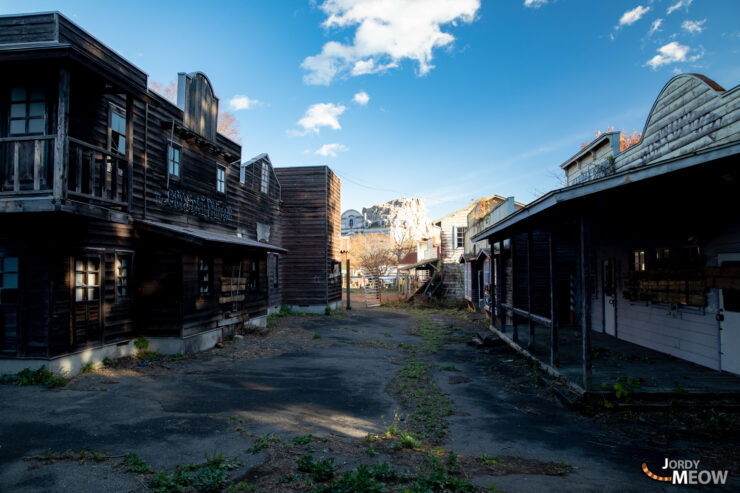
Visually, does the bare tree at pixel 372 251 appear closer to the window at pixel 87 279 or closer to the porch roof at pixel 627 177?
the window at pixel 87 279

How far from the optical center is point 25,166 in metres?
8.20

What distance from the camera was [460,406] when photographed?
22.8 ft

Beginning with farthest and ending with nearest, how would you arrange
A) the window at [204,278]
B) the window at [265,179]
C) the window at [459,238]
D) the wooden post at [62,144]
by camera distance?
the window at [459,238] → the window at [265,179] → the window at [204,278] → the wooden post at [62,144]

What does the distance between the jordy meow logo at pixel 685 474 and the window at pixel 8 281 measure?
1093 centimetres

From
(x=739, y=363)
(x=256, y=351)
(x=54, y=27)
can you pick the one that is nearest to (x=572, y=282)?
(x=739, y=363)

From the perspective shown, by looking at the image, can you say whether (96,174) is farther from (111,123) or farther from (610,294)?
(610,294)

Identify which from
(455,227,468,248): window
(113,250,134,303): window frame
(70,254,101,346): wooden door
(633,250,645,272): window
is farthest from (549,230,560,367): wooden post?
(455,227,468,248): window

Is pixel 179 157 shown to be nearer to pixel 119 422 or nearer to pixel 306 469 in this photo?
pixel 119 422

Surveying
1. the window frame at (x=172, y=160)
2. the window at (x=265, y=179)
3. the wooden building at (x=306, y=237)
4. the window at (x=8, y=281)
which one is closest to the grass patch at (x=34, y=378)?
the window at (x=8, y=281)

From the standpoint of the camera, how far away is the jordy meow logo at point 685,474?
4.12m

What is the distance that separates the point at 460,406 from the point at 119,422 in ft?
17.6

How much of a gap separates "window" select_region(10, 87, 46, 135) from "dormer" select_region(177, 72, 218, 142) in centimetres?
423

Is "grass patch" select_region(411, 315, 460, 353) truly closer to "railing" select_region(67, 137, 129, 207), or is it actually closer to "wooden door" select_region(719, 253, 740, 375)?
"wooden door" select_region(719, 253, 740, 375)

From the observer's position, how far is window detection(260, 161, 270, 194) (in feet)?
63.6
